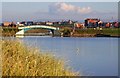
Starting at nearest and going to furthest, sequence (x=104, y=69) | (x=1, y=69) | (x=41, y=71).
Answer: (x=1, y=69)
(x=41, y=71)
(x=104, y=69)

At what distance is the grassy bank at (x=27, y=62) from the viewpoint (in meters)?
5.47

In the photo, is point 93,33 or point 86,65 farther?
point 93,33

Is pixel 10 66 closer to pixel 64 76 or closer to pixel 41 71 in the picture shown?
Answer: pixel 41 71

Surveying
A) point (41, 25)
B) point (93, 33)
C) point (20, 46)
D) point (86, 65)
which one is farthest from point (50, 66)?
point (93, 33)

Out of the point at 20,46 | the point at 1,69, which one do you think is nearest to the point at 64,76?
the point at 20,46

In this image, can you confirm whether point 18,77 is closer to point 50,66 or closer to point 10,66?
point 10,66

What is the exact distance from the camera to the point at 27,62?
5.89 meters

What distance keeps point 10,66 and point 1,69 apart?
0.24 meters

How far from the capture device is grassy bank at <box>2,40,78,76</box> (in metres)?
5.47

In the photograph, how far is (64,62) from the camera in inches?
271

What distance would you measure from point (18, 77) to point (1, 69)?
0.28m

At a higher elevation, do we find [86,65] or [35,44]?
[35,44]

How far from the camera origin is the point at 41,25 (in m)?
17.3

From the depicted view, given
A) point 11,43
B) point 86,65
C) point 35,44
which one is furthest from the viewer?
point 86,65
